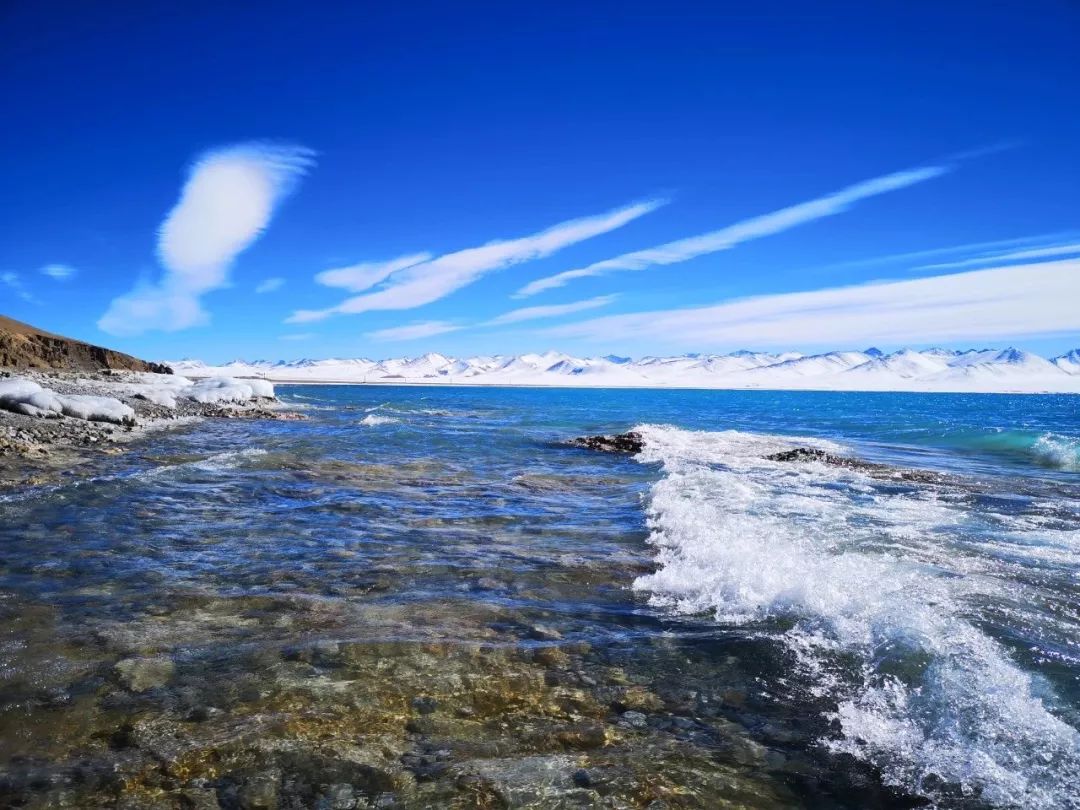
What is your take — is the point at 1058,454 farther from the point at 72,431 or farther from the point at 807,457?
the point at 72,431

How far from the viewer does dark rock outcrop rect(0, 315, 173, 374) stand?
40625mm

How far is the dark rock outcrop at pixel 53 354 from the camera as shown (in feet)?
133

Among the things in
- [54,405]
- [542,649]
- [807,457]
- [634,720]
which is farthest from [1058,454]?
[54,405]

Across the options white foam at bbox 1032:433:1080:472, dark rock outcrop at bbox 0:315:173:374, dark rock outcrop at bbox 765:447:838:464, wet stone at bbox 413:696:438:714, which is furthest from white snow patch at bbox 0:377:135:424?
white foam at bbox 1032:433:1080:472

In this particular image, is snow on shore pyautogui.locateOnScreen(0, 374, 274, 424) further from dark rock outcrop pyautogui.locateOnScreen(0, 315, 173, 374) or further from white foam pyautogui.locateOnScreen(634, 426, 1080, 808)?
white foam pyautogui.locateOnScreen(634, 426, 1080, 808)

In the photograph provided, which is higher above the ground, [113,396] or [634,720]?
[113,396]

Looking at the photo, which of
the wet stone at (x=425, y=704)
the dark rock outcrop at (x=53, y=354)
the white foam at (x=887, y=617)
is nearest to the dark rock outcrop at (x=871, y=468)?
the white foam at (x=887, y=617)

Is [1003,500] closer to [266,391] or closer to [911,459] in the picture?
[911,459]

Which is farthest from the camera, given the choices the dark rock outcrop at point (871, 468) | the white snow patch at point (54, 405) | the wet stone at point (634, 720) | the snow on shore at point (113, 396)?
the snow on shore at point (113, 396)

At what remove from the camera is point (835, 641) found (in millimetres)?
5203

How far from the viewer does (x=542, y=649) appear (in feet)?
16.6

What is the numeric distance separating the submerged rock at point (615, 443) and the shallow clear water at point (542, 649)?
1062 centimetres

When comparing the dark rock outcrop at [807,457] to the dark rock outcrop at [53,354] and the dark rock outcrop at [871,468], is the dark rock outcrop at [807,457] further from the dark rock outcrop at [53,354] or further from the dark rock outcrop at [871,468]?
the dark rock outcrop at [53,354]

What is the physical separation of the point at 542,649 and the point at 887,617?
10.6ft
